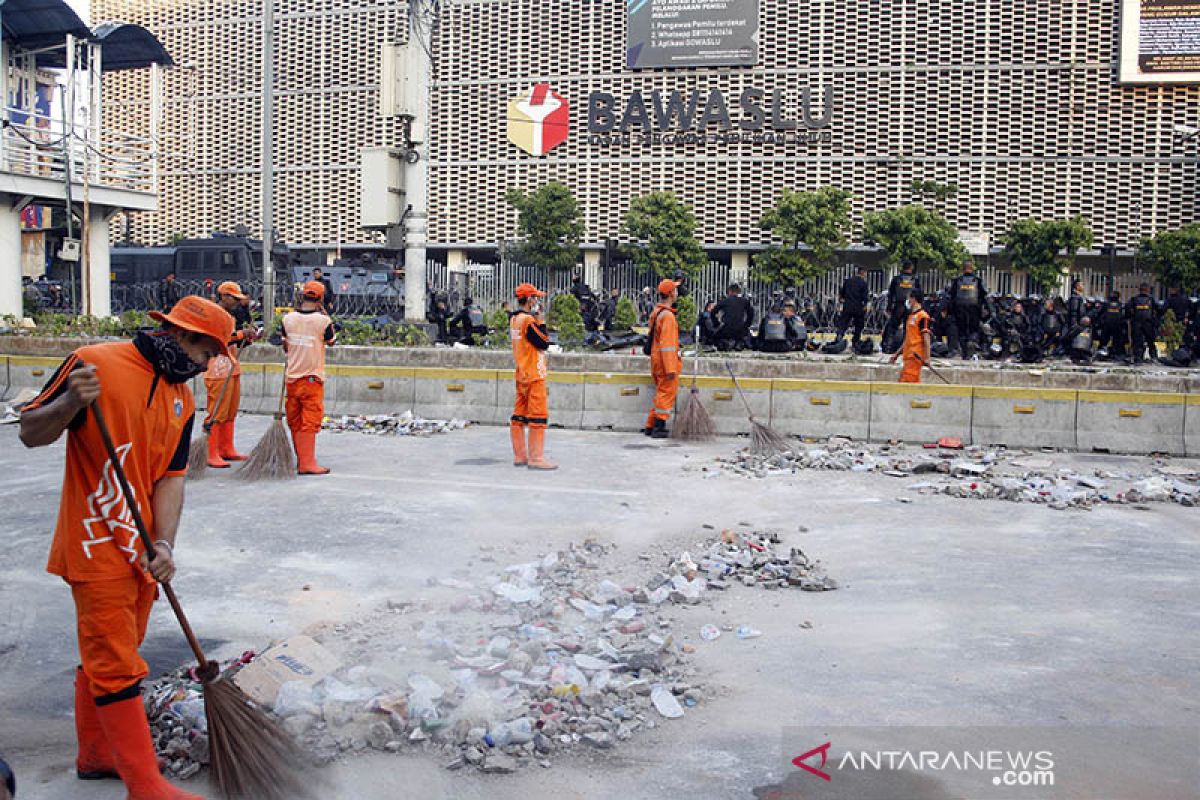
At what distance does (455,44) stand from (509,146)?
4461mm

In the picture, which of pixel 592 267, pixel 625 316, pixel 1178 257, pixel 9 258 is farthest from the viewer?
pixel 592 267

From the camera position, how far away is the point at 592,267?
40.3m

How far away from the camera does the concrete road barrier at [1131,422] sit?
43.1 feet

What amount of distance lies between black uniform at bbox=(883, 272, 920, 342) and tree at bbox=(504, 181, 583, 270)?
17.9m

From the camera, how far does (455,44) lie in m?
42.1

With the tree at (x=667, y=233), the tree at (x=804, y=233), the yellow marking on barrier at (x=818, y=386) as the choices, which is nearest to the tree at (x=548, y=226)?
the tree at (x=667, y=233)

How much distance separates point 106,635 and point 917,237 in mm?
32454

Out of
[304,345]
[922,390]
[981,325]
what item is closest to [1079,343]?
[981,325]

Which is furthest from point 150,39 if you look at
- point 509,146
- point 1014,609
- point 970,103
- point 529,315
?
point 1014,609

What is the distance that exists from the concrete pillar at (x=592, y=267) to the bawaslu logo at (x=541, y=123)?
4.02m

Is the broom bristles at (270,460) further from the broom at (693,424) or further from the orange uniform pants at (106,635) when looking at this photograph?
the orange uniform pants at (106,635)

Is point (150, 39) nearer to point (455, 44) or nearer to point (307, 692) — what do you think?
point (455, 44)

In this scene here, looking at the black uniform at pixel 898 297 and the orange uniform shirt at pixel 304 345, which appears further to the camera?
the black uniform at pixel 898 297

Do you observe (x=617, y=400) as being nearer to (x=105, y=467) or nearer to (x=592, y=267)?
(x=105, y=467)
